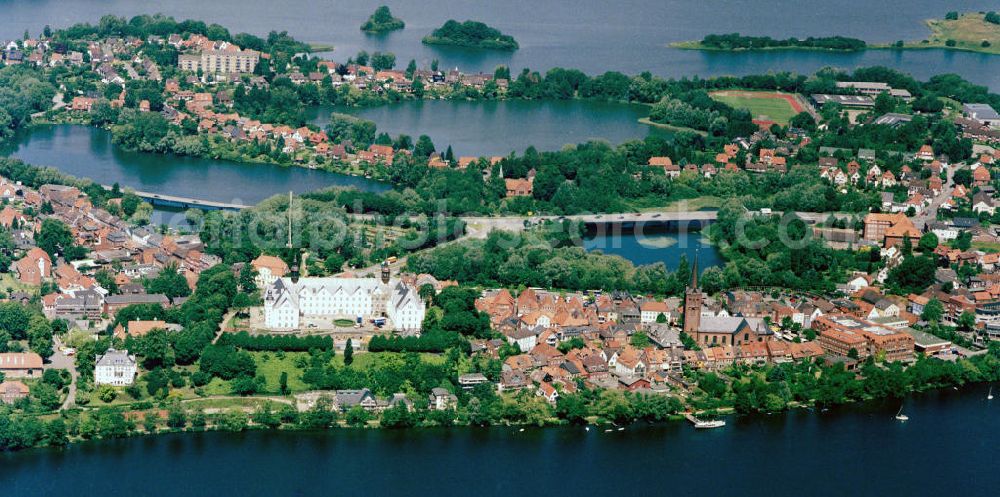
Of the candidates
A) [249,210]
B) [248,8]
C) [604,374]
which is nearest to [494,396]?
[604,374]

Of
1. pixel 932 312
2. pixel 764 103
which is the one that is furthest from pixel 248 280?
pixel 764 103

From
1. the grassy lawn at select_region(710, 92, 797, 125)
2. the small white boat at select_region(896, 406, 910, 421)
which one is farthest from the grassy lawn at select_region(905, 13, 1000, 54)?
the small white boat at select_region(896, 406, 910, 421)

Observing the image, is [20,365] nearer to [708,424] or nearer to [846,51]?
Result: [708,424]

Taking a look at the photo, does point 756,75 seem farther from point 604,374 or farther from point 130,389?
point 130,389

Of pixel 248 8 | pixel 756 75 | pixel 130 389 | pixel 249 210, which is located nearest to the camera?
pixel 130 389

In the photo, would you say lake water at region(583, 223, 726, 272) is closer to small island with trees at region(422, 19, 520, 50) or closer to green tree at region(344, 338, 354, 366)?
green tree at region(344, 338, 354, 366)

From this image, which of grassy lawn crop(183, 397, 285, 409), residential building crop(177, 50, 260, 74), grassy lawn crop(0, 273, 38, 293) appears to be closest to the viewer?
grassy lawn crop(183, 397, 285, 409)

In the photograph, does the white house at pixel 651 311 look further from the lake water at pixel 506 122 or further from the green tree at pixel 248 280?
the lake water at pixel 506 122
